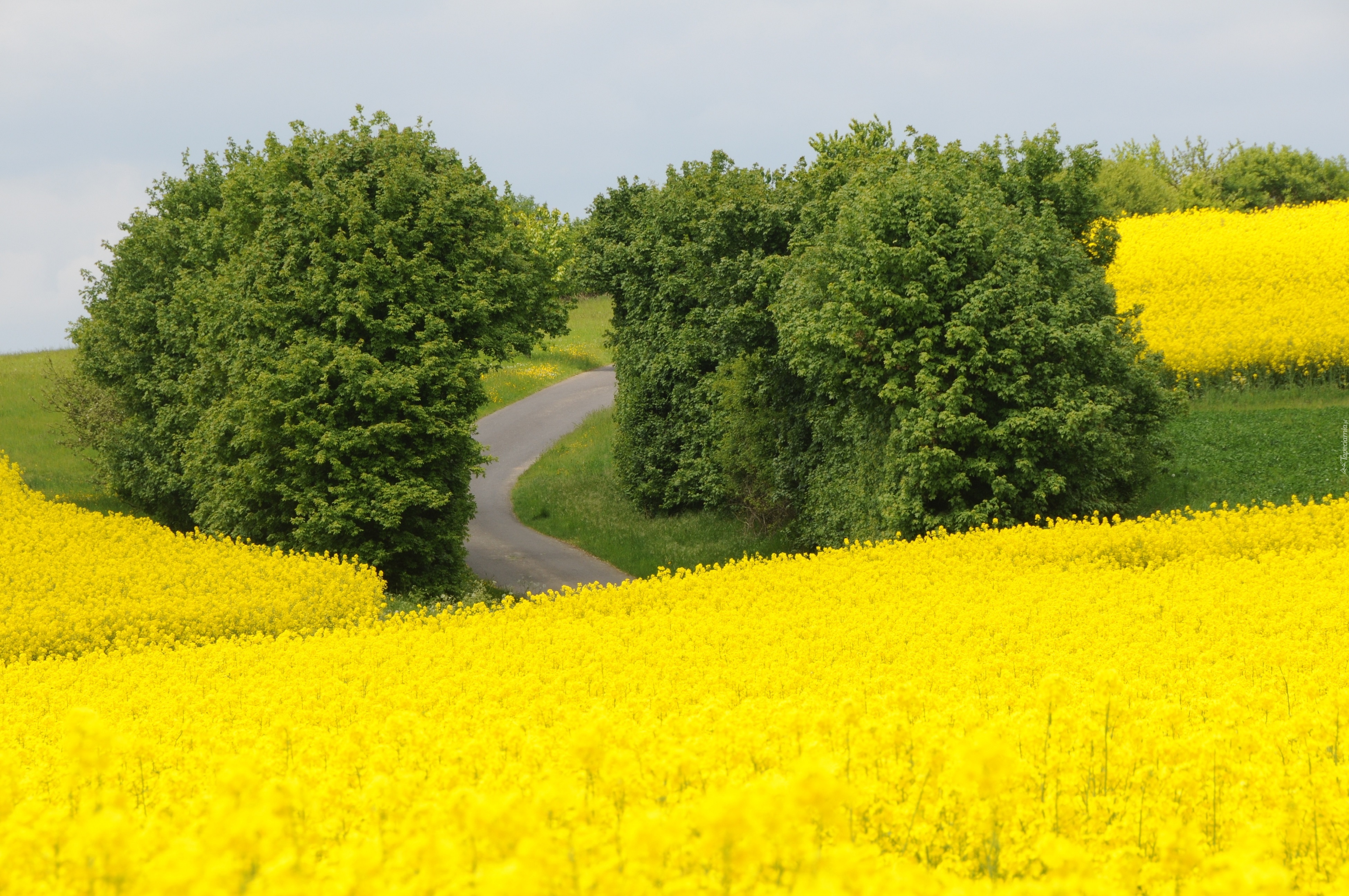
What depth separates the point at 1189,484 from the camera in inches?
1025

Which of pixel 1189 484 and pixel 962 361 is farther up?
pixel 962 361

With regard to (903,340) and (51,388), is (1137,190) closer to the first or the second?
(903,340)

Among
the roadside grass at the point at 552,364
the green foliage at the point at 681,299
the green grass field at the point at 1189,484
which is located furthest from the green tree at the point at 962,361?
the roadside grass at the point at 552,364

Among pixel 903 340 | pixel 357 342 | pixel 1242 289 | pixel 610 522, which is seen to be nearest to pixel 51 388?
pixel 610 522

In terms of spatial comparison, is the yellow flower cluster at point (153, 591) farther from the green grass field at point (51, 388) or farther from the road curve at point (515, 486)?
the green grass field at point (51, 388)

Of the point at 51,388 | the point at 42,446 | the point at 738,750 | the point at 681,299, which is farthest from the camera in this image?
the point at 51,388

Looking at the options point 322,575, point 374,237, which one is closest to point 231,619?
point 322,575

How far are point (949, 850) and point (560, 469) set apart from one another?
35.9 m

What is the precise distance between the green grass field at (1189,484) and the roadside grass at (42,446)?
577 inches

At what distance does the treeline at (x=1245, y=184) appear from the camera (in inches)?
2415

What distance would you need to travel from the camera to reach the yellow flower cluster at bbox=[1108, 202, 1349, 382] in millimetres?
34375

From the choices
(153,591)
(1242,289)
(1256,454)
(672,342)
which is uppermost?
(1242,289)

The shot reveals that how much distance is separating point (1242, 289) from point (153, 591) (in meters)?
37.5

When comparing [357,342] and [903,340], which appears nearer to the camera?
[903,340]
